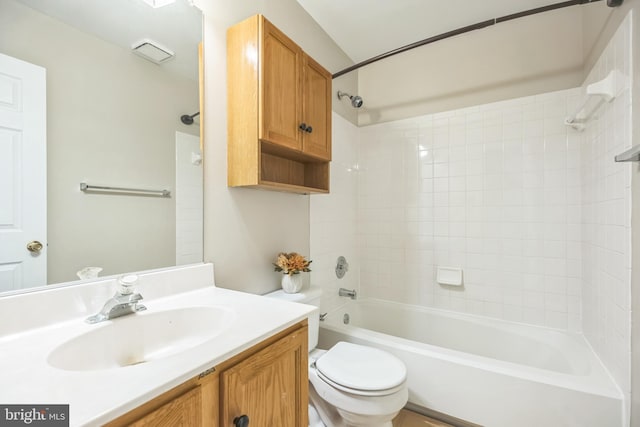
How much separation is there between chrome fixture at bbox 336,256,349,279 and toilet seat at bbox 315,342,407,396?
0.81m

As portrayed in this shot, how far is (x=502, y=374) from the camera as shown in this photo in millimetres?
1350

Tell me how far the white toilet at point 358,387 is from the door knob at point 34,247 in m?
1.13

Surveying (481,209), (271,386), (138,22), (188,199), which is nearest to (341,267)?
(481,209)

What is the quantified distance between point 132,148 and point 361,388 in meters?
1.29

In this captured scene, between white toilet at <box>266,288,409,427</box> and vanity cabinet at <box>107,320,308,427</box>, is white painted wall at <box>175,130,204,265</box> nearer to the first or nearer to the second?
vanity cabinet at <box>107,320,308,427</box>

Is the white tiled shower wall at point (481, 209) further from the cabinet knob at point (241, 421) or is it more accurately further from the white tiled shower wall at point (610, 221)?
the cabinet knob at point (241, 421)

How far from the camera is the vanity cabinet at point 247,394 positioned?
548 millimetres

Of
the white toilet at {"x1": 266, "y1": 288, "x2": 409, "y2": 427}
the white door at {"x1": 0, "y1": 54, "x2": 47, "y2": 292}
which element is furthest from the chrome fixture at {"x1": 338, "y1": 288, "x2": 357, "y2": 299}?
the white door at {"x1": 0, "y1": 54, "x2": 47, "y2": 292}

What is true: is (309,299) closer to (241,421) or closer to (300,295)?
(300,295)

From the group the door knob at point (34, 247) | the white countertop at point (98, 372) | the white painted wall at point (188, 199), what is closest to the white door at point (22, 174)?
the door knob at point (34, 247)

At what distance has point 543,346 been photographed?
1.78m

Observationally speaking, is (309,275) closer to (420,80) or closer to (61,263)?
(61,263)

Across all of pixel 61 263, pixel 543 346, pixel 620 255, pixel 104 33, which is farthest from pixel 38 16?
pixel 543 346

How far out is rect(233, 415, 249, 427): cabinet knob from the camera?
2.24 feet
